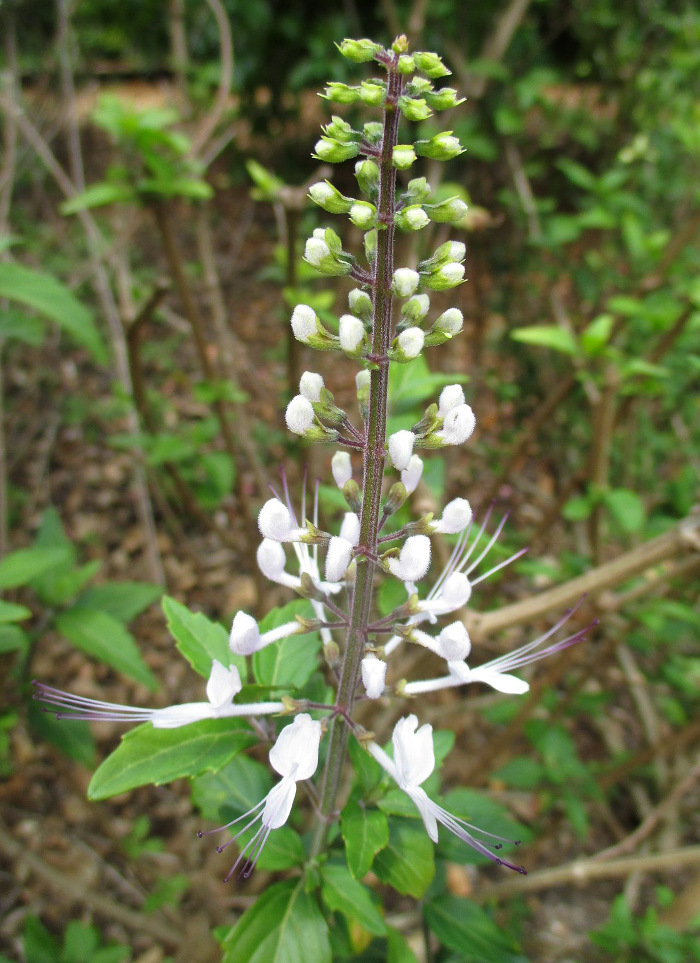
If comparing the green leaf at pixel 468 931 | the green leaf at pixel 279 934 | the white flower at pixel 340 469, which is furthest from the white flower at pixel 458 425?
the green leaf at pixel 468 931

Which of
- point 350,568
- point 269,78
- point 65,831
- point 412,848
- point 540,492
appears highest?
point 269,78

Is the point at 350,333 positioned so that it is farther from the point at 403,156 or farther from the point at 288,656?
the point at 288,656

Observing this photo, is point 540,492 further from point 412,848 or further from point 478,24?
point 412,848

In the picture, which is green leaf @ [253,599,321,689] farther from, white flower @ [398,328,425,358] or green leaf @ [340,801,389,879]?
white flower @ [398,328,425,358]

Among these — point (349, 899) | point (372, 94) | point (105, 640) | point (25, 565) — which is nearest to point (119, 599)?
point (105, 640)

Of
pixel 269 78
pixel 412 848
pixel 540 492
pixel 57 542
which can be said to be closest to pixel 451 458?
pixel 540 492

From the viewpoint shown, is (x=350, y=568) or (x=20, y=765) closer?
(x=350, y=568)
